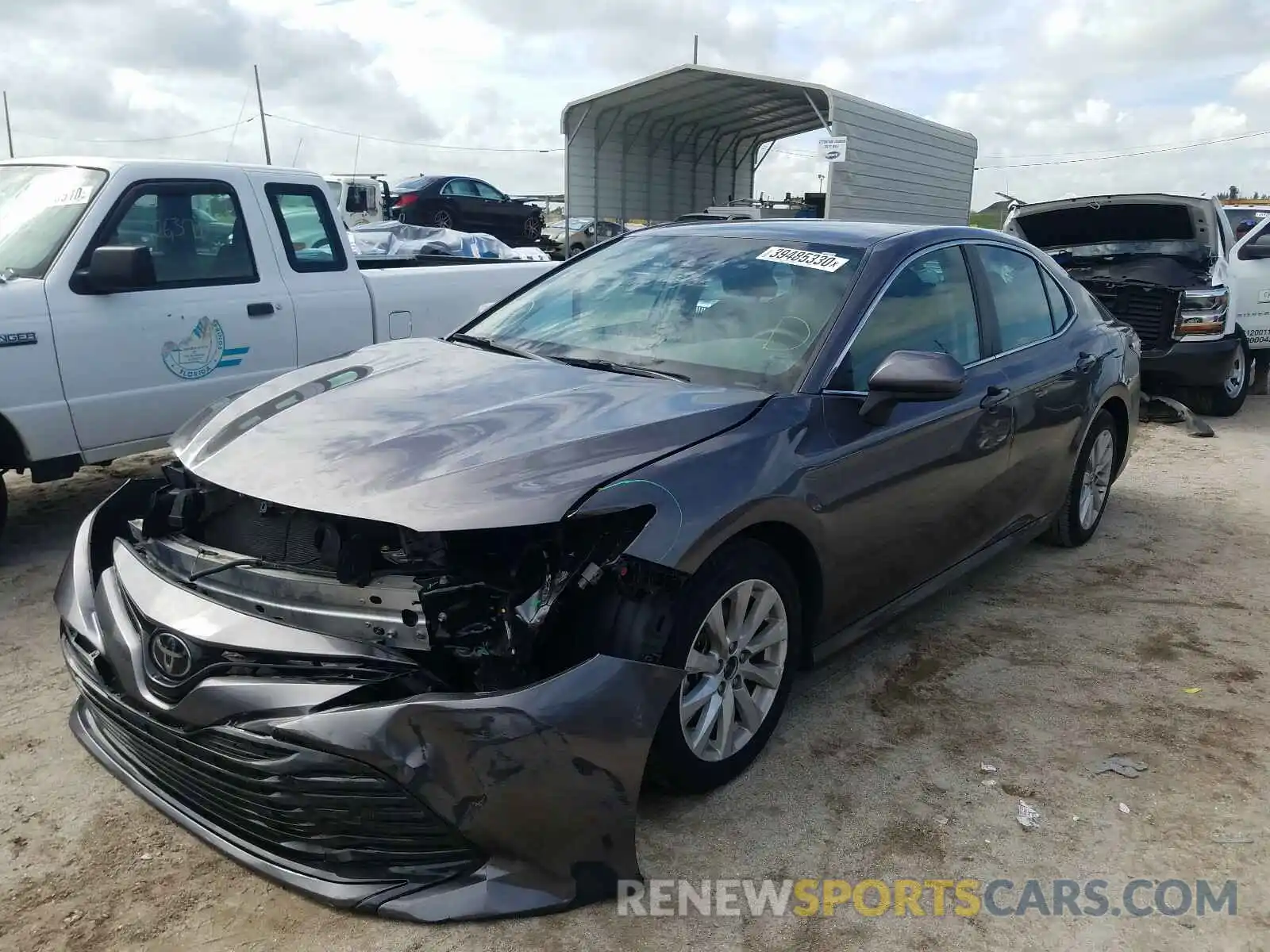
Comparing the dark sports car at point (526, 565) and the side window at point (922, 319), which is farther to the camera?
the side window at point (922, 319)

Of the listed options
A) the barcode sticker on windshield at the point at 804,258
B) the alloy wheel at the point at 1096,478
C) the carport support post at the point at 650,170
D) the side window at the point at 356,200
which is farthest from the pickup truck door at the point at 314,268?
the carport support post at the point at 650,170

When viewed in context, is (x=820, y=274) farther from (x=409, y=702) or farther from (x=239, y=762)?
(x=239, y=762)

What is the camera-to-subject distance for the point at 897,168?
1909 centimetres

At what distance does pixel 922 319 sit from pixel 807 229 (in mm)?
602

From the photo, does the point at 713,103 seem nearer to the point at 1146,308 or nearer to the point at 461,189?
the point at 461,189

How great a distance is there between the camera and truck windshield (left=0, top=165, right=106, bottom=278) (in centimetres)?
479

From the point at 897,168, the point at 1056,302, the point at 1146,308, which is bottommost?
the point at 1146,308

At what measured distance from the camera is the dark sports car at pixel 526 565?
2283mm

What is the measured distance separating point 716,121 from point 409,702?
22570mm

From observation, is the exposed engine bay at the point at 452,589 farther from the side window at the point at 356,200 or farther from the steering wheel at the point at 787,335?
the side window at the point at 356,200

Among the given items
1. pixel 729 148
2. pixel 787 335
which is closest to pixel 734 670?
pixel 787 335

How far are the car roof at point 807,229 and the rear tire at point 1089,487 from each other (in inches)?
60.6

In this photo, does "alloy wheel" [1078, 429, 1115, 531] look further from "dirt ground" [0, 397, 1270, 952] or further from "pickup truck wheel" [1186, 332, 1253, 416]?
"pickup truck wheel" [1186, 332, 1253, 416]

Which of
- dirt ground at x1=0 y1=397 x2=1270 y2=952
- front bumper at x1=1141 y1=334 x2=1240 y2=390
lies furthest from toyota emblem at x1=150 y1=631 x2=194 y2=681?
front bumper at x1=1141 y1=334 x2=1240 y2=390
